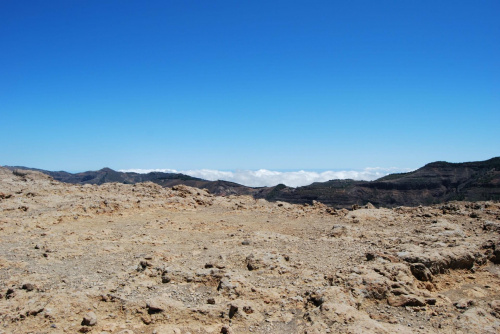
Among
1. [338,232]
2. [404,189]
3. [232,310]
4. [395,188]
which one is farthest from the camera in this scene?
[395,188]

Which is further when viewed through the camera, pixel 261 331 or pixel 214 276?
pixel 214 276

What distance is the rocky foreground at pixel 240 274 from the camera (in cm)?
682

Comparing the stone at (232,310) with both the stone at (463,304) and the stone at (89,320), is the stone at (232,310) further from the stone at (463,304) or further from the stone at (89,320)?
the stone at (463,304)

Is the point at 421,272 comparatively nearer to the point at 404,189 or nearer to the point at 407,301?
the point at 407,301

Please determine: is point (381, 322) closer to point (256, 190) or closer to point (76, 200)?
point (76, 200)

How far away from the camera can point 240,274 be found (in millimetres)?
8656

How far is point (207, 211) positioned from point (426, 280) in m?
12.1

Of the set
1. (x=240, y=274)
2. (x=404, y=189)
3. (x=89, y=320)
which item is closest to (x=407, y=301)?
(x=240, y=274)

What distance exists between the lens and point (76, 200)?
17.4 metres

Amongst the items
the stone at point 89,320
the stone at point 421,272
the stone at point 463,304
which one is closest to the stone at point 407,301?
the stone at point 463,304

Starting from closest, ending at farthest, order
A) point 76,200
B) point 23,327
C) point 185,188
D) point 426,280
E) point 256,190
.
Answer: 1. point 23,327
2. point 426,280
3. point 76,200
4. point 185,188
5. point 256,190

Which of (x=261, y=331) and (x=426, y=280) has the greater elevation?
(x=426, y=280)

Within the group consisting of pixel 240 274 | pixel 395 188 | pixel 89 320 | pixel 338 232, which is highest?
pixel 395 188

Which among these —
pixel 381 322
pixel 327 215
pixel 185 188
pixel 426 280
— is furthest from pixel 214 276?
pixel 185 188
